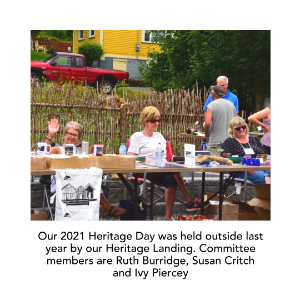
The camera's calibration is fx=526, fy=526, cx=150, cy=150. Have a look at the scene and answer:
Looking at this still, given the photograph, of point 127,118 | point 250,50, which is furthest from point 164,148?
point 250,50

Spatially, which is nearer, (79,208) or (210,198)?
(79,208)

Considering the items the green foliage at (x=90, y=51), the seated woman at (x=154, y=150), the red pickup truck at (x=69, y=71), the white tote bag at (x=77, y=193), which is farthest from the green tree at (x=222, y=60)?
the white tote bag at (x=77, y=193)

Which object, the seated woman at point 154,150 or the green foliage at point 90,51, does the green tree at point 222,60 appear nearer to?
the seated woman at point 154,150

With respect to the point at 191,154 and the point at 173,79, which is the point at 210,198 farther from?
the point at 173,79

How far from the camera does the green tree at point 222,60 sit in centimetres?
1362

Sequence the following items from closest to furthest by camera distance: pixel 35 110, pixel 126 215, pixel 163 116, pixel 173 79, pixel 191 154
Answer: pixel 191 154, pixel 126 215, pixel 35 110, pixel 163 116, pixel 173 79

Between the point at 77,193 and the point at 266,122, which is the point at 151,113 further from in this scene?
the point at 266,122

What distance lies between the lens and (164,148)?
6.26m

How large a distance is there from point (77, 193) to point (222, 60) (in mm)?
9888

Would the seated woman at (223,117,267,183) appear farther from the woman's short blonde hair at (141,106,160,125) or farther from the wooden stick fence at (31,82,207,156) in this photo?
the wooden stick fence at (31,82,207,156)

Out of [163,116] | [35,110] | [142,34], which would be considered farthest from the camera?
[142,34]

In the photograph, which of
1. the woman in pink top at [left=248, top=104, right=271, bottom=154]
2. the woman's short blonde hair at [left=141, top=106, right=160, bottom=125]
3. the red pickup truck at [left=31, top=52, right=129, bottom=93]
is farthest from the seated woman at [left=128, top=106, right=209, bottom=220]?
the red pickup truck at [left=31, top=52, right=129, bottom=93]

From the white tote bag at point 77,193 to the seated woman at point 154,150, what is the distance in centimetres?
130
